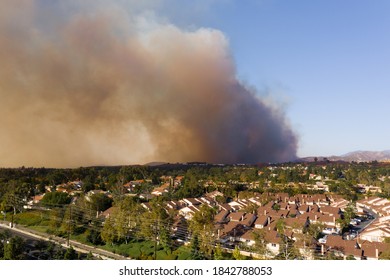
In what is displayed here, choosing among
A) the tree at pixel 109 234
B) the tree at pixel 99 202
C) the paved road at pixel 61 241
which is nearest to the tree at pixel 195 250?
the paved road at pixel 61 241

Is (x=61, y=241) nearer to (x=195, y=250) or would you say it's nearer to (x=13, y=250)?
(x=13, y=250)

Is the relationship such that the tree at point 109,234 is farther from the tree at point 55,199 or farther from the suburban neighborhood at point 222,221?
the tree at point 55,199

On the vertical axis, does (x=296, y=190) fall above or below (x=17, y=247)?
above

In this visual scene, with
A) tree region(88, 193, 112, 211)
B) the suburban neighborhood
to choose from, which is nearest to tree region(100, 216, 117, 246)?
the suburban neighborhood

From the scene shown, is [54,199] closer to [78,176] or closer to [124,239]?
[124,239]

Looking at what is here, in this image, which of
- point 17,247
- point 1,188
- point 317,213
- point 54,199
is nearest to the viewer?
point 17,247

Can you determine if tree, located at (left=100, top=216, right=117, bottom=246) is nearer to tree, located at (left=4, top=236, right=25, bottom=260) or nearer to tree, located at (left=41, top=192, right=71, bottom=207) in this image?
tree, located at (left=4, top=236, right=25, bottom=260)

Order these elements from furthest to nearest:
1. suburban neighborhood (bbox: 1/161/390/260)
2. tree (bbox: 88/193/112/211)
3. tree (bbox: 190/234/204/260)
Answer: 1. tree (bbox: 88/193/112/211)
2. suburban neighborhood (bbox: 1/161/390/260)
3. tree (bbox: 190/234/204/260)

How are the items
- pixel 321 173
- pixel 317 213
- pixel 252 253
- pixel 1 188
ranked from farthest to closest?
pixel 321 173
pixel 1 188
pixel 317 213
pixel 252 253
